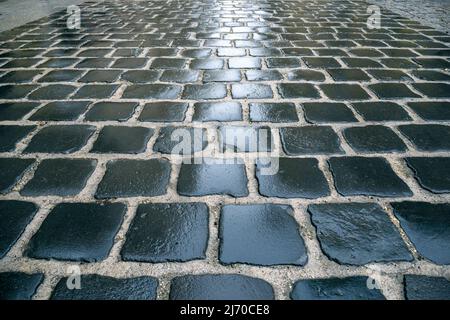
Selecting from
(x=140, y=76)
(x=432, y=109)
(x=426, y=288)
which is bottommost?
(x=426, y=288)

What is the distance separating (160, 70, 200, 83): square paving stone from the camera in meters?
2.91

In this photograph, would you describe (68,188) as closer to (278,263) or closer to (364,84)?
(278,263)

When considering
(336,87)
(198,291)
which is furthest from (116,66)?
(198,291)

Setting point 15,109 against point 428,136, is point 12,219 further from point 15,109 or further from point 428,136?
point 428,136

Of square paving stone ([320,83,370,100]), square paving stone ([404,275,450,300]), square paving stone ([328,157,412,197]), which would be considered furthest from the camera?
square paving stone ([320,83,370,100])

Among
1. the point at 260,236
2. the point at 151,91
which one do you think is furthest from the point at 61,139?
the point at 260,236

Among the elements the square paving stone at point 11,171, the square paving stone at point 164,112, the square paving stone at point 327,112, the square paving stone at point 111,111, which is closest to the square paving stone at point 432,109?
the square paving stone at point 327,112

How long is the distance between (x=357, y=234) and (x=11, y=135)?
2.25 meters

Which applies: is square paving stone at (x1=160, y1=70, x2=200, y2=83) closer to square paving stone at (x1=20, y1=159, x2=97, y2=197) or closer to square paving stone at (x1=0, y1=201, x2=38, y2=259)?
square paving stone at (x1=20, y1=159, x2=97, y2=197)

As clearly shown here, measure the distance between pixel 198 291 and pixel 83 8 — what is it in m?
7.43

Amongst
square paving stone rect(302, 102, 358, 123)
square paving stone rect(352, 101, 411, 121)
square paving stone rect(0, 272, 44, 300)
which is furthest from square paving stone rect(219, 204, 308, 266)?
Result: square paving stone rect(352, 101, 411, 121)

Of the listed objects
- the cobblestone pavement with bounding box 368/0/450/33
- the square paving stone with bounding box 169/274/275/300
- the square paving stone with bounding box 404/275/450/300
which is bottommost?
the square paving stone with bounding box 404/275/450/300

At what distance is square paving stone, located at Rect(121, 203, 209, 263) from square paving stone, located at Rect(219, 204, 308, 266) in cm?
10

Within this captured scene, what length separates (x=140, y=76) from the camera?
9.84ft
